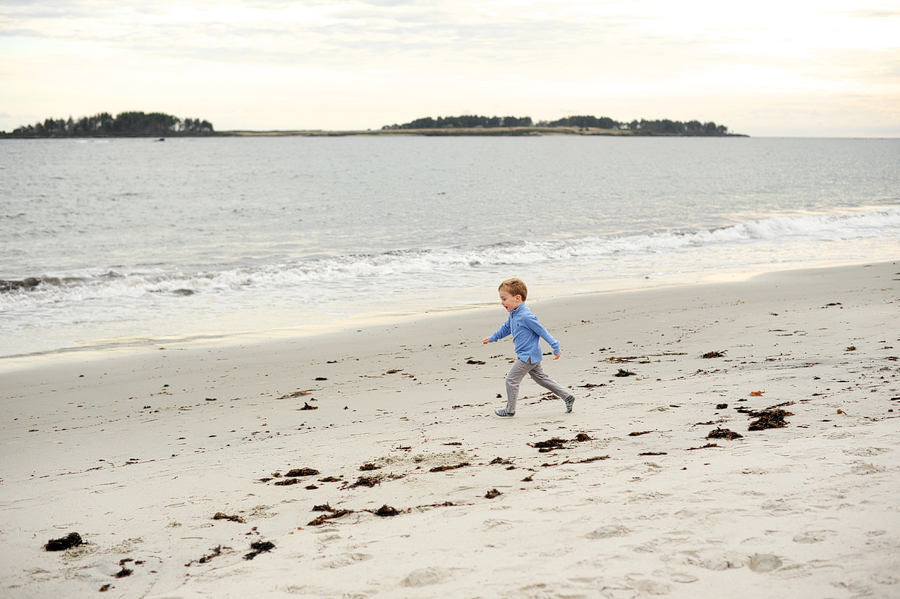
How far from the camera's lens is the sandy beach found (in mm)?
2986

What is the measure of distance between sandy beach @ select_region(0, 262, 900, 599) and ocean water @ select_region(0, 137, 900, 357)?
475cm

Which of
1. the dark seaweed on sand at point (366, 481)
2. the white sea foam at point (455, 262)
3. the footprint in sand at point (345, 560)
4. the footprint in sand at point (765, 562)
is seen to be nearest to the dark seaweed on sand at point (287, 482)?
the dark seaweed on sand at point (366, 481)

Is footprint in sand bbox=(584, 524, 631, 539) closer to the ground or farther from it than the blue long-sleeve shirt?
closer to the ground

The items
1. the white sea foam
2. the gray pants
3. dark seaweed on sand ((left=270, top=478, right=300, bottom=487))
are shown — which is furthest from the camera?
the white sea foam

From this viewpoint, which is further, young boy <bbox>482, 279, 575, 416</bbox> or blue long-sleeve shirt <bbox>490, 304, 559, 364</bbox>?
blue long-sleeve shirt <bbox>490, 304, 559, 364</bbox>

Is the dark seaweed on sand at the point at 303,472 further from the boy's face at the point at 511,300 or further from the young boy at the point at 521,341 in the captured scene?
the boy's face at the point at 511,300

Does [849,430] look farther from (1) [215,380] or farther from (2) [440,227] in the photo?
(2) [440,227]

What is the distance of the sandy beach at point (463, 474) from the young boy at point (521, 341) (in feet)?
0.95

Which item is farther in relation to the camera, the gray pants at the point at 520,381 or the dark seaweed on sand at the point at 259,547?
the gray pants at the point at 520,381

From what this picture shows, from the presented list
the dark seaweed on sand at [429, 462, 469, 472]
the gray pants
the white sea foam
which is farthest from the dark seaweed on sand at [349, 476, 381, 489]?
the white sea foam

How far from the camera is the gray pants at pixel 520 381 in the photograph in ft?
20.6

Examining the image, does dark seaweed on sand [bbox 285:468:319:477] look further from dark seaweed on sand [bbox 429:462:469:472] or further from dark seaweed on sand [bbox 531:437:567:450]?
dark seaweed on sand [bbox 531:437:567:450]

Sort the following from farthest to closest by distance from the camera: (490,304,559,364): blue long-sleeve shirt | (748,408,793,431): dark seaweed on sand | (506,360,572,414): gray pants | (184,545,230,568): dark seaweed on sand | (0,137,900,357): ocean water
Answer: (0,137,900,357): ocean water < (490,304,559,364): blue long-sleeve shirt < (506,360,572,414): gray pants < (748,408,793,431): dark seaweed on sand < (184,545,230,568): dark seaweed on sand

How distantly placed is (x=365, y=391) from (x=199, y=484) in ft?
10.6
